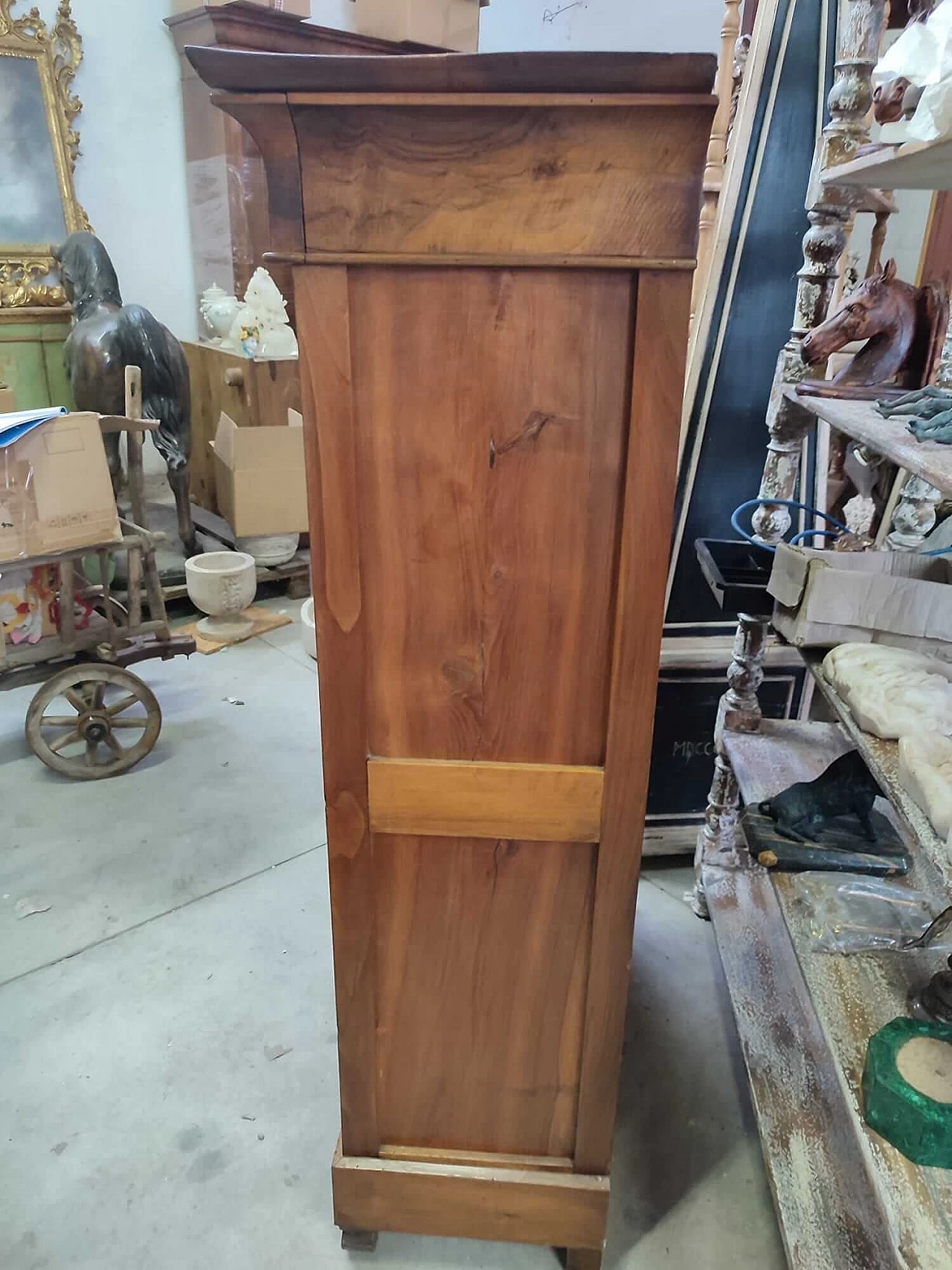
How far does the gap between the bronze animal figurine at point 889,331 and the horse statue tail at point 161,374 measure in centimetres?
237

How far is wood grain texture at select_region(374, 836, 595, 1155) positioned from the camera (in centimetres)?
107

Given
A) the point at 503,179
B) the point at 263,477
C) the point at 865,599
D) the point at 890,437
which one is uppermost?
the point at 503,179

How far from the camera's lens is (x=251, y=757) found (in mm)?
2443

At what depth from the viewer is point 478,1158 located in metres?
1.21

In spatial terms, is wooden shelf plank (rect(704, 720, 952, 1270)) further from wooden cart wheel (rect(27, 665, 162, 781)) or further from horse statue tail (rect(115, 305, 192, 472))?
horse statue tail (rect(115, 305, 192, 472))

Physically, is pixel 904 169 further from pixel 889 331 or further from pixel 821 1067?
pixel 821 1067

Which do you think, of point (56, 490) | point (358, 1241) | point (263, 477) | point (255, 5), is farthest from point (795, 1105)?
point (255, 5)

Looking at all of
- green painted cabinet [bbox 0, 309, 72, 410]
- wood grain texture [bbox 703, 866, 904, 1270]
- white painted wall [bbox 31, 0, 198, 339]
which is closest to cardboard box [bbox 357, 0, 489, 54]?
white painted wall [bbox 31, 0, 198, 339]

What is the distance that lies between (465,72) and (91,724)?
200 cm

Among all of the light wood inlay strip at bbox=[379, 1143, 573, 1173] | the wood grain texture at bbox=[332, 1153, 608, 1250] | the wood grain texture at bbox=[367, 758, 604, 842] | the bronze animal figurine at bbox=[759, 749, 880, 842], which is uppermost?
the wood grain texture at bbox=[367, 758, 604, 842]

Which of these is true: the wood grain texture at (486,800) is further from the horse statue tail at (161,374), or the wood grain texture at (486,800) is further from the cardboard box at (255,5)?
the cardboard box at (255,5)

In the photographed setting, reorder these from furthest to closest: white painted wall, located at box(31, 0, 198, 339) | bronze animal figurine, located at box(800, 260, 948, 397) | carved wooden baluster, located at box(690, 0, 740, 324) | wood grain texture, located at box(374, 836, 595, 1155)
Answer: white painted wall, located at box(31, 0, 198, 339) → carved wooden baluster, located at box(690, 0, 740, 324) → bronze animal figurine, located at box(800, 260, 948, 397) → wood grain texture, located at box(374, 836, 595, 1155)

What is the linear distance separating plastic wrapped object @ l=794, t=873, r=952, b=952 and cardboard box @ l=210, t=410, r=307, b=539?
7.53 feet

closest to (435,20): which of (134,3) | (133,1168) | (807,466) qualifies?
(134,3)
